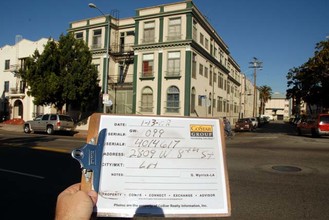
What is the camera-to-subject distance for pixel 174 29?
3281 centimetres

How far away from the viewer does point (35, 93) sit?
29.9 meters

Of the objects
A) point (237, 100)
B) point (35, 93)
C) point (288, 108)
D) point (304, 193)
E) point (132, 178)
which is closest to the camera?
point (132, 178)

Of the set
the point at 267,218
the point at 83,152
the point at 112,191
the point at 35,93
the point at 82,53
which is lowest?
the point at 267,218

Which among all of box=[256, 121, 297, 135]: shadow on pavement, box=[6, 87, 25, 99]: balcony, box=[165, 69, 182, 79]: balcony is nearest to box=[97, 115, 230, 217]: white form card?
box=[165, 69, 182, 79]: balcony

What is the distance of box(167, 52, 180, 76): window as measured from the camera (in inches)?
1280

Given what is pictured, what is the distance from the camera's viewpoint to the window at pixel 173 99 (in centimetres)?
3222

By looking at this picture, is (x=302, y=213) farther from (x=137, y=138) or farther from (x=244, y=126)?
(x=244, y=126)

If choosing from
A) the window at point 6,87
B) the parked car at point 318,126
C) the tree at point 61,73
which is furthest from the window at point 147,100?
the window at point 6,87

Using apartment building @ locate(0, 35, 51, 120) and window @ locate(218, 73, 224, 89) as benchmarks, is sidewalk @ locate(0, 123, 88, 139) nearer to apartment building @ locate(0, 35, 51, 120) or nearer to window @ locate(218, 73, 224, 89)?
apartment building @ locate(0, 35, 51, 120)

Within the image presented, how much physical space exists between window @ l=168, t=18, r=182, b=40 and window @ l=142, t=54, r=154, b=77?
2.92 meters

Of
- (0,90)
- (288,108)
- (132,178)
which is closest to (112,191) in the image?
(132,178)

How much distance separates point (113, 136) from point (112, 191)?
46 cm

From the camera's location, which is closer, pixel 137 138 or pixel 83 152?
pixel 83 152

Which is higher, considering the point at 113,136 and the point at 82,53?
the point at 82,53
